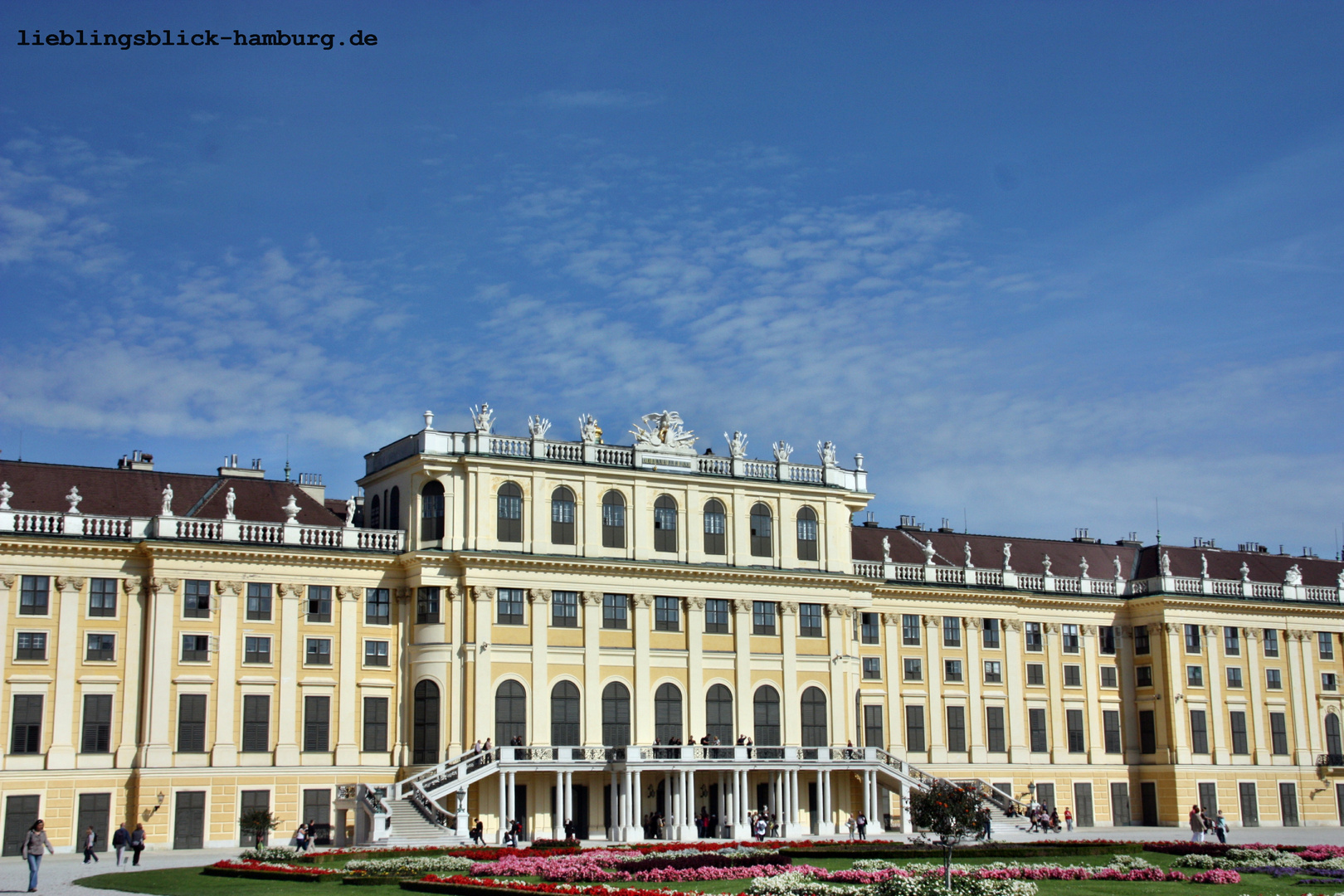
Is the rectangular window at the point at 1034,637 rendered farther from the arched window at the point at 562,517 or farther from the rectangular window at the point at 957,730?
the arched window at the point at 562,517

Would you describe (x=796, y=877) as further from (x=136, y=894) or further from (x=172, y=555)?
(x=172, y=555)

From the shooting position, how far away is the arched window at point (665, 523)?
67000mm

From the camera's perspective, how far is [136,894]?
36562 millimetres

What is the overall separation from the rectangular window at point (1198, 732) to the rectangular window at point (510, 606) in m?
38.2

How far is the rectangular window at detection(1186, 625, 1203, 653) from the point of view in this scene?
8081 cm

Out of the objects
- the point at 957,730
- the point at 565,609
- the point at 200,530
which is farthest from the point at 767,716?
the point at 200,530

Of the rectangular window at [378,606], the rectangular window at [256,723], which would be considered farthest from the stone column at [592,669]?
the rectangular window at [256,723]

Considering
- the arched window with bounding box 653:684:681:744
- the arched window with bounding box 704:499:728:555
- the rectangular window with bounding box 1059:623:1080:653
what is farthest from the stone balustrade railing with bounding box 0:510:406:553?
the rectangular window with bounding box 1059:623:1080:653

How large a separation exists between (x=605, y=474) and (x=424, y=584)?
31.1ft

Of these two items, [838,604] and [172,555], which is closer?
[172,555]

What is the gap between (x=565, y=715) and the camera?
63.4 metres

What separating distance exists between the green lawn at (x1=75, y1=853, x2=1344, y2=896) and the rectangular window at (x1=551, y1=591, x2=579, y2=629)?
76.0 feet

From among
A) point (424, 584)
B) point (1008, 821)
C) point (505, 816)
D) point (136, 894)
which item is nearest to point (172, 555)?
point (424, 584)

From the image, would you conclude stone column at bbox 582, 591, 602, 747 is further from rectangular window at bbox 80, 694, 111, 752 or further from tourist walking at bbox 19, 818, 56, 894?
tourist walking at bbox 19, 818, 56, 894
